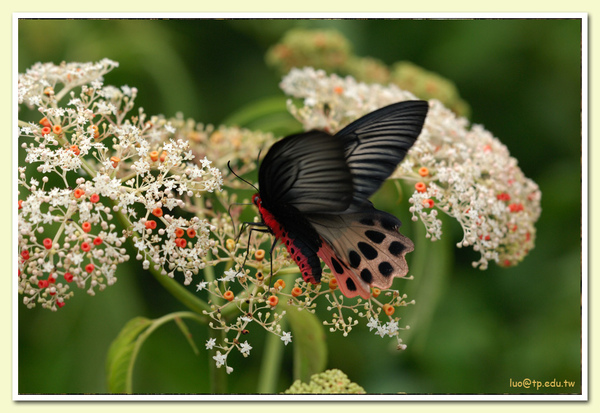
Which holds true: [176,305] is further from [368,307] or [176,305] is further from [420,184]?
[420,184]

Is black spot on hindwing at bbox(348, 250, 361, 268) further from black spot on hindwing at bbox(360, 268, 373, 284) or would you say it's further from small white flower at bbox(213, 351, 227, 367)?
small white flower at bbox(213, 351, 227, 367)

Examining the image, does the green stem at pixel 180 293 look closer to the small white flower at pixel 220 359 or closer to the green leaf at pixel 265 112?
the small white flower at pixel 220 359

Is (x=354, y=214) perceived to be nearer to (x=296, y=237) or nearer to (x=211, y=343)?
(x=296, y=237)

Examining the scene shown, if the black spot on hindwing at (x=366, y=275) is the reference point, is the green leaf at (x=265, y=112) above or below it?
above

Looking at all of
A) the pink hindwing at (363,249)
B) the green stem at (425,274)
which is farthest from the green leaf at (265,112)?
the pink hindwing at (363,249)

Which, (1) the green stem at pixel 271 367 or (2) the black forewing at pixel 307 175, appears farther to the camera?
(1) the green stem at pixel 271 367

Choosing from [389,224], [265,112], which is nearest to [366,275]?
[389,224]
